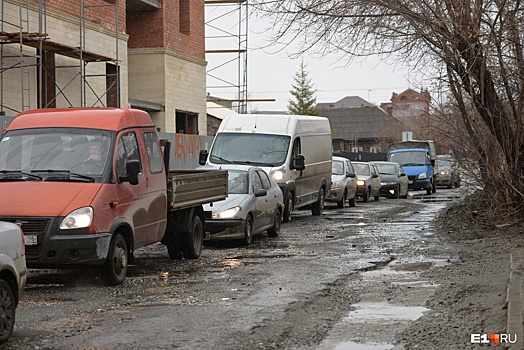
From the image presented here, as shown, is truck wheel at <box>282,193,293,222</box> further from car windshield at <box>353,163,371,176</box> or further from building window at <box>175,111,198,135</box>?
building window at <box>175,111,198,135</box>

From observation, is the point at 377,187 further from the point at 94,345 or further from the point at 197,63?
the point at 94,345

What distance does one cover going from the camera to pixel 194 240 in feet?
45.9

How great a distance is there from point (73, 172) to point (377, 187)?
80.0ft

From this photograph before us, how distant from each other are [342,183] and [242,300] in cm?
1918

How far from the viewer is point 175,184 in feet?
42.7

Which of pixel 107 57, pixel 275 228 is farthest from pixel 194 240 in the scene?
pixel 107 57

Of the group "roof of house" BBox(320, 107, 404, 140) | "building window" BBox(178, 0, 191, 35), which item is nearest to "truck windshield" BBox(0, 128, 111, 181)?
"building window" BBox(178, 0, 191, 35)

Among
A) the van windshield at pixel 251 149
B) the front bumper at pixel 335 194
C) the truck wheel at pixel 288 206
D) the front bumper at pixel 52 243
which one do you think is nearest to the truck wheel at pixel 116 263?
the front bumper at pixel 52 243

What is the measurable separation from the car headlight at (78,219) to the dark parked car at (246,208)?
520cm

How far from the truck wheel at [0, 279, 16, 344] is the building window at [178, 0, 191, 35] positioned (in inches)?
1268

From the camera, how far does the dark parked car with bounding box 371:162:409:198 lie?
37.0m

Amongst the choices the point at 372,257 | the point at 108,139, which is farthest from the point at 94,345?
the point at 372,257

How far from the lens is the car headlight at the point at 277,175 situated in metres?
20.9

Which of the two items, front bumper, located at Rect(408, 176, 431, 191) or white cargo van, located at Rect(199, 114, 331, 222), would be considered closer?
white cargo van, located at Rect(199, 114, 331, 222)
